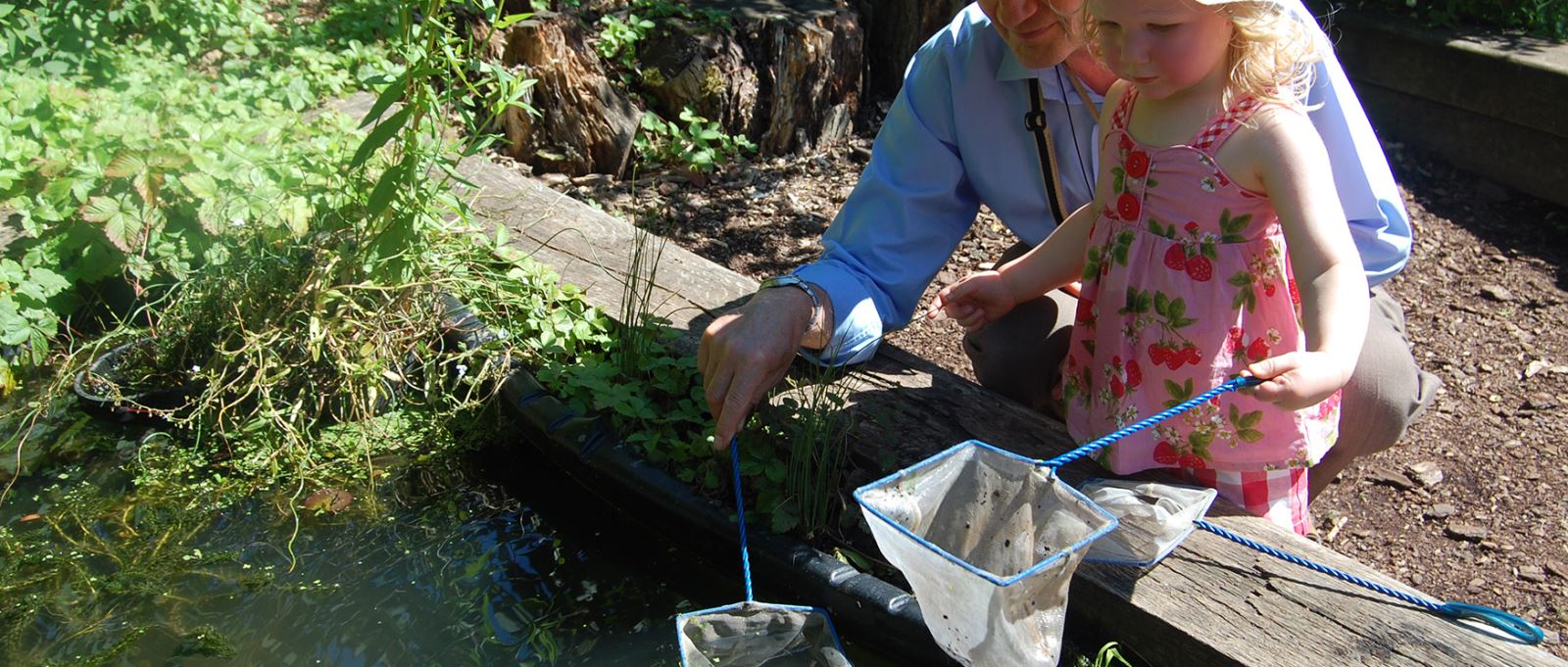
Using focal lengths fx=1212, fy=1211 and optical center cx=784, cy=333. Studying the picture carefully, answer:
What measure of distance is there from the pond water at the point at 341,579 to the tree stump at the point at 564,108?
1985 mm

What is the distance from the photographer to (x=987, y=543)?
202 cm

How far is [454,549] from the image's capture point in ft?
8.93

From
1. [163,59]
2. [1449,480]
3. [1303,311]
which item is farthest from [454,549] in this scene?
[163,59]

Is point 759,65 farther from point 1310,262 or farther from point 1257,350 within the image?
point 1310,262

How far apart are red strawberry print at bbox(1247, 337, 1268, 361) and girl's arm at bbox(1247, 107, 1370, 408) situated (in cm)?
26

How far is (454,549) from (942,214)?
1.34 m

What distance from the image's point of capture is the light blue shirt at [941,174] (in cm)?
262

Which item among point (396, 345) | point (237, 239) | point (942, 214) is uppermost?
point (942, 214)

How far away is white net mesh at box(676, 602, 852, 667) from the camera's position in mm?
1940

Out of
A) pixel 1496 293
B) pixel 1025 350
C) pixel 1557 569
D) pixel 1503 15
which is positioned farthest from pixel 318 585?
pixel 1503 15

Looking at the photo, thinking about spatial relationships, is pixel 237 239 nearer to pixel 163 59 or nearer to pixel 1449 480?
pixel 163 59

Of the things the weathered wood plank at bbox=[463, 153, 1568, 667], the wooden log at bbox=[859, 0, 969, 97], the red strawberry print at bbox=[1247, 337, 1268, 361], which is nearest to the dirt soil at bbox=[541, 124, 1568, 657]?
the wooden log at bbox=[859, 0, 969, 97]

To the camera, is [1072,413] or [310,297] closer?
[1072,413]

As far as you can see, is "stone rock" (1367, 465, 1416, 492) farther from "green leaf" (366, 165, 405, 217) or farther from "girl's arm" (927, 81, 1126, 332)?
"green leaf" (366, 165, 405, 217)
